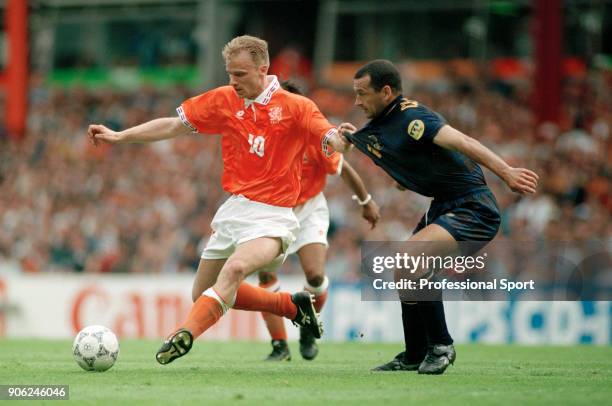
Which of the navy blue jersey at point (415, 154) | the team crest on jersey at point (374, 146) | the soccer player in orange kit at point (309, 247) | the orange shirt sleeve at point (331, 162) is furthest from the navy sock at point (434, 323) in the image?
the orange shirt sleeve at point (331, 162)

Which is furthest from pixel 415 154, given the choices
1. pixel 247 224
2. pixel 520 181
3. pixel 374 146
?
pixel 247 224

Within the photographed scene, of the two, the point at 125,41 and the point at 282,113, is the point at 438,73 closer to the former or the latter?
the point at 125,41

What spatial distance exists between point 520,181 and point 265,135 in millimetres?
1940

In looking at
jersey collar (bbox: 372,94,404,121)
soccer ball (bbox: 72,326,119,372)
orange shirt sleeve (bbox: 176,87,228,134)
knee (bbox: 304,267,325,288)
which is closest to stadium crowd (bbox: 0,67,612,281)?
knee (bbox: 304,267,325,288)

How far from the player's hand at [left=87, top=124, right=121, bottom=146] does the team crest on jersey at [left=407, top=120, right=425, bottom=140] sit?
2.21 m

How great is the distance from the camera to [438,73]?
23016 millimetres

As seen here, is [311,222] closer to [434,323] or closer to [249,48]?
[434,323]

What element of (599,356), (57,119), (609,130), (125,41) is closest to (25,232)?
(57,119)

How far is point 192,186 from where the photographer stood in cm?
1925

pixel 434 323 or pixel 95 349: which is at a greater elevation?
pixel 434 323

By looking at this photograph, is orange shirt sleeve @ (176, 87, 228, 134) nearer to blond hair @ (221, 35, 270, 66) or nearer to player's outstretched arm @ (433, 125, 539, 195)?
blond hair @ (221, 35, 270, 66)

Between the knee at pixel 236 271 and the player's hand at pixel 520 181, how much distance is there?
193cm

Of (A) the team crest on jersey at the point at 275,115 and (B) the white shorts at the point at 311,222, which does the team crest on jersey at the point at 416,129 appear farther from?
(B) the white shorts at the point at 311,222

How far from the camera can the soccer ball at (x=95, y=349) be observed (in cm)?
784
